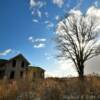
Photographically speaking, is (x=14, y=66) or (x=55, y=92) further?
(x=14, y=66)

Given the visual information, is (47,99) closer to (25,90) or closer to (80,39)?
(25,90)

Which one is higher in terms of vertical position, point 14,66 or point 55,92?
point 14,66

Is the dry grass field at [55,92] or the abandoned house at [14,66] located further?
the abandoned house at [14,66]

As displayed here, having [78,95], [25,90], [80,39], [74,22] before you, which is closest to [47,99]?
[78,95]

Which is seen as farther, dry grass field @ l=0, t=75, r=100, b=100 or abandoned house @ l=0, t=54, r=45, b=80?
abandoned house @ l=0, t=54, r=45, b=80

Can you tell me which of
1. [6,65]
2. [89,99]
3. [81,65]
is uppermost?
[6,65]

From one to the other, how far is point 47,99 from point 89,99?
2.61 metres

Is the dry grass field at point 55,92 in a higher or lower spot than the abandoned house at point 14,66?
lower

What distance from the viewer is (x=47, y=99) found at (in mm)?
13086

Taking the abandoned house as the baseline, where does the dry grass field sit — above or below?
below

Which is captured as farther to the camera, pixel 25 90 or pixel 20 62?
pixel 20 62

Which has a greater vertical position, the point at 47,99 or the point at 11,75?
the point at 11,75

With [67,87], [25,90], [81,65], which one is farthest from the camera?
[81,65]

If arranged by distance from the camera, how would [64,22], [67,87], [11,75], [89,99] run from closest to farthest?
1. [89,99]
2. [67,87]
3. [64,22]
4. [11,75]
